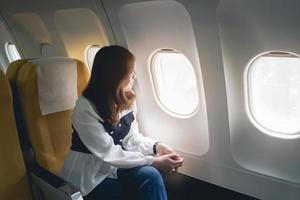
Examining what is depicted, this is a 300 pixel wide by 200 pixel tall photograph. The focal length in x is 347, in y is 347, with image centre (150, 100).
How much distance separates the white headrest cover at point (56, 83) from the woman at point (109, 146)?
281mm

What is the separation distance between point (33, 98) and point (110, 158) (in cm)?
62

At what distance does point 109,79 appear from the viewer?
2018mm

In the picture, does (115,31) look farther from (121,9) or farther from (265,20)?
(265,20)

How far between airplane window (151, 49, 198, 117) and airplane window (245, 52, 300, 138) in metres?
0.53

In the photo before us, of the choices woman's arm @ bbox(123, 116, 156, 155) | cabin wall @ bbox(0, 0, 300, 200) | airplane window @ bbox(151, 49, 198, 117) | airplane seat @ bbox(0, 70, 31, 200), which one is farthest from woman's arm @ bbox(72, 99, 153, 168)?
airplane window @ bbox(151, 49, 198, 117)

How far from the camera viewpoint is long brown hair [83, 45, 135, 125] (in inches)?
79.2

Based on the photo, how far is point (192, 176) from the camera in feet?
9.84

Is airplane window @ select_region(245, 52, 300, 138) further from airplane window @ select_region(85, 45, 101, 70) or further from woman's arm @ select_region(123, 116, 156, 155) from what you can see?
airplane window @ select_region(85, 45, 101, 70)

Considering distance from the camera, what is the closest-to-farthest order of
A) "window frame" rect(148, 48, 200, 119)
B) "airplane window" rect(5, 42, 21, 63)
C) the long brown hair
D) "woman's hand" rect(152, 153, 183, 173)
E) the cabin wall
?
the cabin wall
the long brown hair
"woman's hand" rect(152, 153, 183, 173)
"window frame" rect(148, 48, 200, 119)
"airplane window" rect(5, 42, 21, 63)

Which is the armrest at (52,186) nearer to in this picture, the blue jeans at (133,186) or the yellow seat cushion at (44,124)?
the yellow seat cushion at (44,124)

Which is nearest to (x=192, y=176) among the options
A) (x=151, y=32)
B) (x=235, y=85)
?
(x=235, y=85)

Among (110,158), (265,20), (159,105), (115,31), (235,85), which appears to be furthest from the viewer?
(159,105)

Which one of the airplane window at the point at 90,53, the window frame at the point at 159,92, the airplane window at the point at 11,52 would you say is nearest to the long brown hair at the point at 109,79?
the window frame at the point at 159,92

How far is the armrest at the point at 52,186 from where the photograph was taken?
6.23 ft
